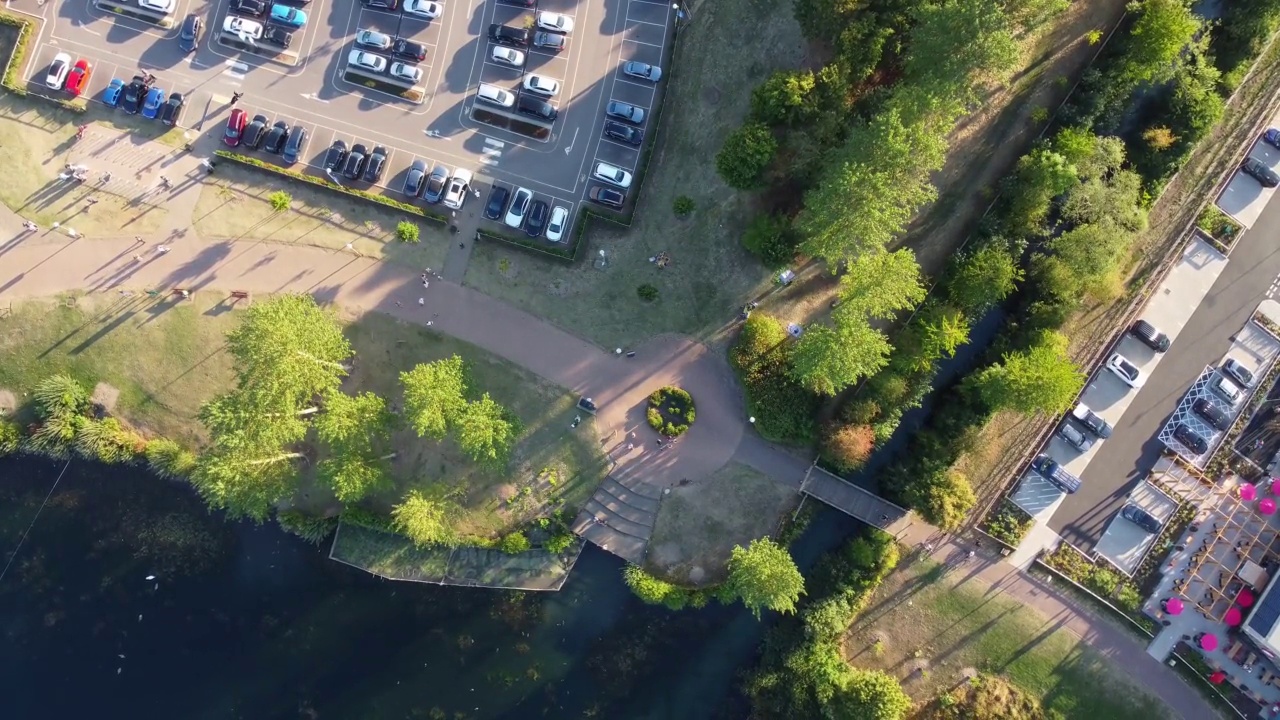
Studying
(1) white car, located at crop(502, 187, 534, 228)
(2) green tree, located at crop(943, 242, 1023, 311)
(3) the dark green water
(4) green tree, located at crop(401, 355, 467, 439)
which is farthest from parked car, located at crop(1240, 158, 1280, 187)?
(4) green tree, located at crop(401, 355, 467, 439)

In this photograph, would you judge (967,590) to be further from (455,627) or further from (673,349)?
(455,627)

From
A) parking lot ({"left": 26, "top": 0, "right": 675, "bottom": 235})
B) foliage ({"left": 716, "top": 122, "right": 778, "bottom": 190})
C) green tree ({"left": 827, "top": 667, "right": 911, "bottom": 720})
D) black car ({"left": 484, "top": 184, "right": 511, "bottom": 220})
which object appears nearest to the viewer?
foliage ({"left": 716, "top": 122, "right": 778, "bottom": 190})

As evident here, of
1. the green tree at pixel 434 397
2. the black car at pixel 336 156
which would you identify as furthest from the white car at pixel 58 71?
the green tree at pixel 434 397

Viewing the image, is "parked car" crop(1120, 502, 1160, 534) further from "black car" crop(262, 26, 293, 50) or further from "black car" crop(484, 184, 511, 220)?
"black car" crop(262, 26, 293, 50)

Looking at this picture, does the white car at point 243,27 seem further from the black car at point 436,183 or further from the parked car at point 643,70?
the parked car at point 643,70

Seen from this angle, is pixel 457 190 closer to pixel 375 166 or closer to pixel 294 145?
pixel 375 166

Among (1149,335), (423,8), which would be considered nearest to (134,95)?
(423,8)
